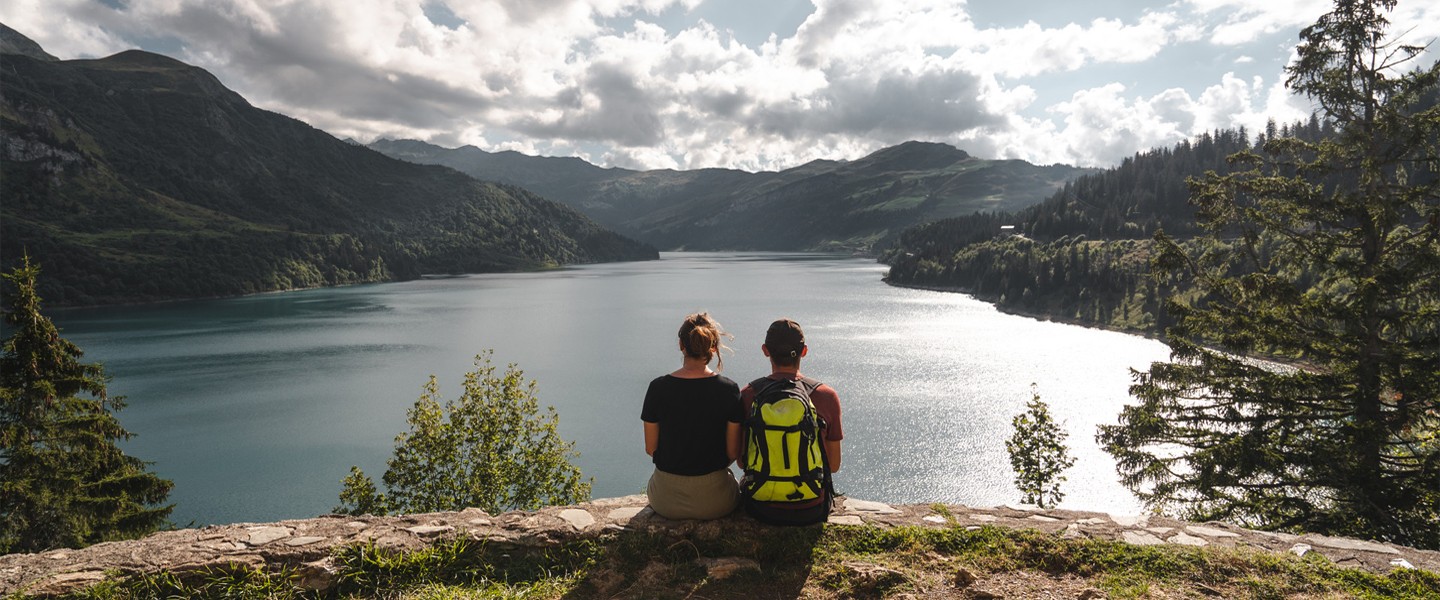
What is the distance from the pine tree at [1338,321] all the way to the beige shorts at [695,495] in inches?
484

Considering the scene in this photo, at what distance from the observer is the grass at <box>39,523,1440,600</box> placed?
623cm

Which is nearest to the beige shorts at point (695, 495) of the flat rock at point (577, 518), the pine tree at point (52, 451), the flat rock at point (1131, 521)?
the flat rock at point (577, 518)

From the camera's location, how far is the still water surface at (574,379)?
129 feet

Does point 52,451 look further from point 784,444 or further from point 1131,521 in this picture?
point 1131,521

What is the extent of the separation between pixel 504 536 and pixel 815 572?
3.39 metres

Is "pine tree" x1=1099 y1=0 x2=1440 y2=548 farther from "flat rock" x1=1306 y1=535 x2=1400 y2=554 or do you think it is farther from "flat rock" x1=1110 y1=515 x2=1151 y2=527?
"flat rock" x1=1110 y1=515 x2=1151 y2=527

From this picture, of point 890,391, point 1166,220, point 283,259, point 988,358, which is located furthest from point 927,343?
point 283,259

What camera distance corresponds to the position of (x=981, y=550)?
23.1 feet

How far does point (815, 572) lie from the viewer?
21.7 feet

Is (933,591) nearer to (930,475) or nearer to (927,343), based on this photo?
(930,475)

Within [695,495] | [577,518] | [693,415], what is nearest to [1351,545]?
[695,495]

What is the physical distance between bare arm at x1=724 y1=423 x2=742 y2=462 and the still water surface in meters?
31.3

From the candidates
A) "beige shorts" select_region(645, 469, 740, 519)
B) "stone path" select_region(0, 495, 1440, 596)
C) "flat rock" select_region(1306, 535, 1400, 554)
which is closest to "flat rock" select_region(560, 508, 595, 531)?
"stone path" select_region(0, 495, 1440, 596)

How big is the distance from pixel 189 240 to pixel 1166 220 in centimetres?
25874
